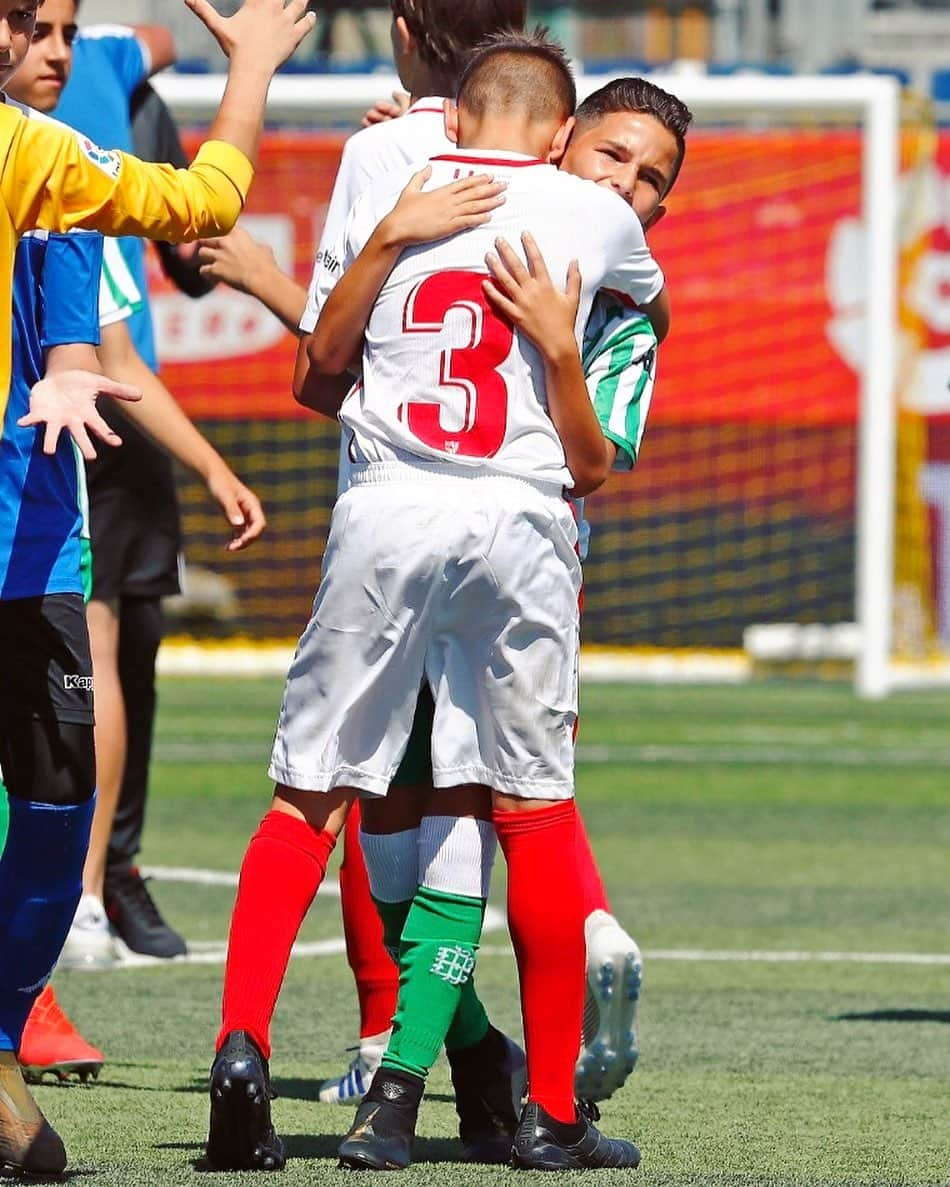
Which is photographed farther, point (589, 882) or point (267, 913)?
point (589, 882)

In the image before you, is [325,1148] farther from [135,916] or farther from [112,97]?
[112,97]

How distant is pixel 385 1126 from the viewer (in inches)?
131

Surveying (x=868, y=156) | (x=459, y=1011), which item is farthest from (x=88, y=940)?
(x=868, y=156)

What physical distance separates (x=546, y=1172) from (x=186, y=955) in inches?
92.5

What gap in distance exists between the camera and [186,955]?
5.60 m

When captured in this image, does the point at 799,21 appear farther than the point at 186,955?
Yes

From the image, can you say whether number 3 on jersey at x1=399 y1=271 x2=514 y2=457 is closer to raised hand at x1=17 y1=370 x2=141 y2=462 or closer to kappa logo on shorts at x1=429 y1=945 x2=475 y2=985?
raised hand at x1=17 y1=370 x2=141 y2=462

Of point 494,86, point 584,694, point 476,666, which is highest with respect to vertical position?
point 494,86

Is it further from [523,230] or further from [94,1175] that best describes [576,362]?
[94,1175]

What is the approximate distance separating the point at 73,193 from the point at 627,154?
1057 millimetres

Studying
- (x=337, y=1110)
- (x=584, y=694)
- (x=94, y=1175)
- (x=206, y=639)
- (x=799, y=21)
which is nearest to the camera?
(x=94, y=1175)

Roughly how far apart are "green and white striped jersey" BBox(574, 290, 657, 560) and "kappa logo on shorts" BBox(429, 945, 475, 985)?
0.75 metres

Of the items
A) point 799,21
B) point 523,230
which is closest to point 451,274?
point 523,230

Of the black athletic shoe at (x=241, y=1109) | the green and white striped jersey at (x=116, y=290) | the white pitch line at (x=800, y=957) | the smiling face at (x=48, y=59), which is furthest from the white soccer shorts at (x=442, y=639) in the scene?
the white pitch line at (x=800, y=957)
